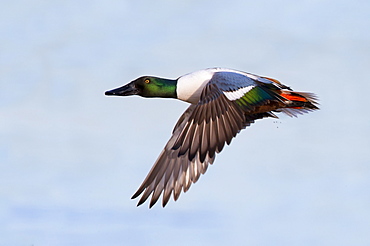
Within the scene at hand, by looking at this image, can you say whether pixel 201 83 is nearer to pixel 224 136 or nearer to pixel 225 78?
pixel 225 78

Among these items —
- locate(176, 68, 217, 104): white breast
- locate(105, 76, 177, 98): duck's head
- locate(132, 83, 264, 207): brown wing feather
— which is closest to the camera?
locate(132, 83, 264, 207): brown wing feather

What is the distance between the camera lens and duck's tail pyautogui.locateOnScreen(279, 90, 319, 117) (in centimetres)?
1336

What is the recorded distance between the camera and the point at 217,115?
1192cm

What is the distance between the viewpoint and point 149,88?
45.4 feet

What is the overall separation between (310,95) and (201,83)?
175 cm

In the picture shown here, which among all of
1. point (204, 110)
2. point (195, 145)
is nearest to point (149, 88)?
point (204, 110)

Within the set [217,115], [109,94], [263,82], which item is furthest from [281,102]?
[109,94]

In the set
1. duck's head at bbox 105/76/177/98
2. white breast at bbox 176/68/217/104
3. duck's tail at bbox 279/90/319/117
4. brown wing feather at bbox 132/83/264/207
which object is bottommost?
brown wing feather at bbox 132/83/264/207

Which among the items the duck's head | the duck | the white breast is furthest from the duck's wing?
the duck's head

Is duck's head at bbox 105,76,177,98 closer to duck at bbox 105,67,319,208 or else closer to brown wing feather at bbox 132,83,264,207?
duck at bbox 105,67,319,208

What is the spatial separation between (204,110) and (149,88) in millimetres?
2025

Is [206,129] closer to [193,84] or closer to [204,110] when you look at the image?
[204,110]

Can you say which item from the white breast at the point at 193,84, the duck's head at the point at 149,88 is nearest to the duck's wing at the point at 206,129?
the white breast at the point at 193,84

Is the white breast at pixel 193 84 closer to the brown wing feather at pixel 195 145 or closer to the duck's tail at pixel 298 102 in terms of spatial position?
the brown wing feather at pixel 195 145
